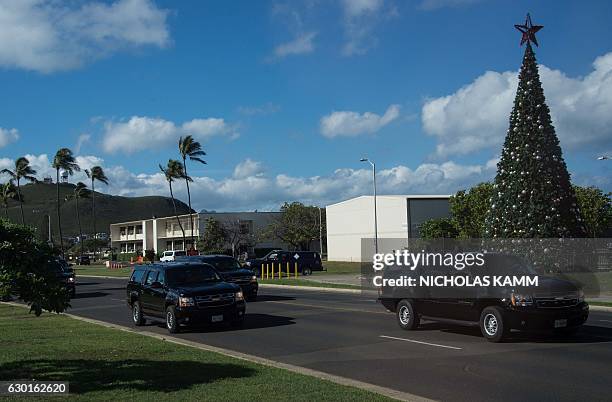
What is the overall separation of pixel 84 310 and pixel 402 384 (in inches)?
668

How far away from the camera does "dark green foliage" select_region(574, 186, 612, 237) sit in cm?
5012

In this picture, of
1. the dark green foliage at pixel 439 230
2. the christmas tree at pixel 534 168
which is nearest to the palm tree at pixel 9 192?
the dark green foliage at pixel 439 230

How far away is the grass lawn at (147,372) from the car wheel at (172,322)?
6.54 ft

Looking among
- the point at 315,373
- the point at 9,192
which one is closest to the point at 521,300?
the point at 315,373

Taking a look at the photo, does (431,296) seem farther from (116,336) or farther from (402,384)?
(116,336)

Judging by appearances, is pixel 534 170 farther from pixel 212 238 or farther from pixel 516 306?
pixel 212 238

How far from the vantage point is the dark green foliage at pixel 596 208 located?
50.1 m

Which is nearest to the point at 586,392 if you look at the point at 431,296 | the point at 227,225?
the point at 431,296

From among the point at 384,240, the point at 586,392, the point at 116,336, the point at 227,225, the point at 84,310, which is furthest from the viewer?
the point at 227,225

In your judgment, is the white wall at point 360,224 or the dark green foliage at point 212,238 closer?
the white wall at point 360,224

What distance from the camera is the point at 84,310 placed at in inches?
949

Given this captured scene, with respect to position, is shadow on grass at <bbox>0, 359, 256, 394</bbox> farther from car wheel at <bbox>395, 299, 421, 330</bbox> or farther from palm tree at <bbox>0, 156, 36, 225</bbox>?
palm tree at <bbox>0, 156, 36, 225</bbox>

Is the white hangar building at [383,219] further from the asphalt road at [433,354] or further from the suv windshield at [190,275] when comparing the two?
the asphalt road at [433,354]

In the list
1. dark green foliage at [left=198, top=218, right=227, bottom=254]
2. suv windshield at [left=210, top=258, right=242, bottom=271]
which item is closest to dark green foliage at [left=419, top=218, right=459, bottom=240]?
suv windshield at [left=210, top=258, right=242, bottom=271]
